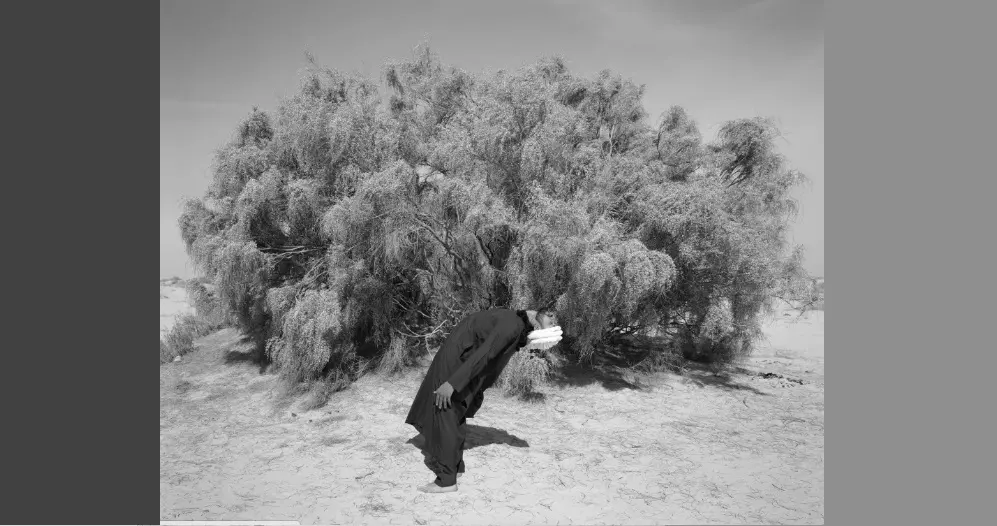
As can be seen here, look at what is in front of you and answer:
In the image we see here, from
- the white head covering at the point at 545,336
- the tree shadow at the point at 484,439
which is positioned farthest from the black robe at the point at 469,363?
the tree shadow at the point at 484,439

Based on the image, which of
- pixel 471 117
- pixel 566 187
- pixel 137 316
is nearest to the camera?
pixel 137 316

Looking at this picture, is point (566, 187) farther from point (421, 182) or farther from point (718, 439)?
point (718, 439)

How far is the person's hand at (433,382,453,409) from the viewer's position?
11.8ft

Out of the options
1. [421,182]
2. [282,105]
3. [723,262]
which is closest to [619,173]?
[723,262]

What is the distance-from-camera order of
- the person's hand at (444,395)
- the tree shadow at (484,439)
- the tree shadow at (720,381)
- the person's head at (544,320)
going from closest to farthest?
the person's hand at (444,395) < the person's head at (544,320) < the tree shadow at (484,439) < the tree shadow at (720,381)

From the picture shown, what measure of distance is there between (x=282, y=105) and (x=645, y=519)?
277 inches

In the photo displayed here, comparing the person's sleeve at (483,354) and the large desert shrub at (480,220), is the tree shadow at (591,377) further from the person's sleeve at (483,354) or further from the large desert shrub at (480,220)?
the person's sleeve at (483,354)

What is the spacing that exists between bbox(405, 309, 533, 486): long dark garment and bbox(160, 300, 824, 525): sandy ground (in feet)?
0.95

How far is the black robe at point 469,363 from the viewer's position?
373cm

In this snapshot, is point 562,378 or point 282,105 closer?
point 562,378

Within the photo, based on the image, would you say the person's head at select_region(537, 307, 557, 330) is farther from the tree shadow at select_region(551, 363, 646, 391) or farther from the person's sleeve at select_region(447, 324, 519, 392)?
the tree shadow at select_region(551, 363, 646, 391)

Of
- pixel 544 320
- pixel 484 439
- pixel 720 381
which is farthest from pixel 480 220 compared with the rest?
pixel 720 381

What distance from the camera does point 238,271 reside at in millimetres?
6883

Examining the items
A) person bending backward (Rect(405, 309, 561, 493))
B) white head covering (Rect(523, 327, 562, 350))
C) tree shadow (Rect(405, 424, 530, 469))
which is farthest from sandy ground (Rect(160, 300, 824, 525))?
white head covering (Rect(523, 327, 562, 350))
